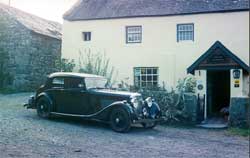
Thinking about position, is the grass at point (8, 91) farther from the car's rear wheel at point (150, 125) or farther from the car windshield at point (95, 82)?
the car's rear wheel at point (150, 125)

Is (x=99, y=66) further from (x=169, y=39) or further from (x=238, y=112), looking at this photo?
(x=238, y=112)

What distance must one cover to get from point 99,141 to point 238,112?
18.6 feet

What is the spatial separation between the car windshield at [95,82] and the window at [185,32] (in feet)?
19.1

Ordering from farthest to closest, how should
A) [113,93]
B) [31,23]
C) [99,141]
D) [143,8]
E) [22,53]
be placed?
[31,23] < [22,53] < [143,8] < [113,93] < [99,141]

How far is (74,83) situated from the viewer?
40.1 ft

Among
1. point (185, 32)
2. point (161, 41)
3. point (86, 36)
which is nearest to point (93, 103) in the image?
point (161, 41)

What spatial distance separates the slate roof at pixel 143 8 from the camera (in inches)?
655

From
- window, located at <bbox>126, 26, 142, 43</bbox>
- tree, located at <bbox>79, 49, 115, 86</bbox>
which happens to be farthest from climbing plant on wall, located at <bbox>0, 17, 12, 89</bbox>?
window, located at <bbox>126, 26, 142, 43</bbox>

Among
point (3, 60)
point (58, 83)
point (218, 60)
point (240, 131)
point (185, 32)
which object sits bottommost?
point (240, 131)

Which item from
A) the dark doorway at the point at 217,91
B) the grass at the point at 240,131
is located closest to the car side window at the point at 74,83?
the grass at the point at 240,131

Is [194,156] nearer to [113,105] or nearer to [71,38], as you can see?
[113,105]

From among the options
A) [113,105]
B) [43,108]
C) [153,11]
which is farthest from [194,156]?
[153,11]

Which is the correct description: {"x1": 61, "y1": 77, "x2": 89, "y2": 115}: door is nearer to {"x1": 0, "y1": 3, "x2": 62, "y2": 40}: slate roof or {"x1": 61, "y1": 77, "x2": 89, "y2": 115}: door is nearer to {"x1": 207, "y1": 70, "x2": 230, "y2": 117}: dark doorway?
{"x1": 207, "y1": 70, "x2": 230, "y2": 117}: dark doorway

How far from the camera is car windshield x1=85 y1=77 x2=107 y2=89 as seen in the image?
1212 centimetres
